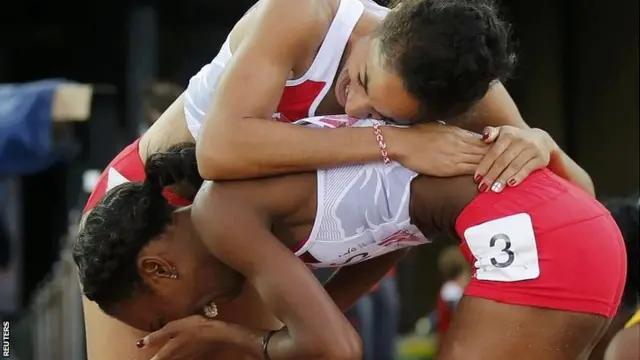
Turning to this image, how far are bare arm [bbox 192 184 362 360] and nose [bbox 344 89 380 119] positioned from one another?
0.20 meters

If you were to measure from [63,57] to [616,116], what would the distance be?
10.1ft

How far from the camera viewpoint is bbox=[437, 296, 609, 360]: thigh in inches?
60.0

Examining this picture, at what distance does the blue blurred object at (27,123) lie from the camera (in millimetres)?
3369

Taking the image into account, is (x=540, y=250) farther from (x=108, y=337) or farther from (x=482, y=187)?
(x=108, y=337)

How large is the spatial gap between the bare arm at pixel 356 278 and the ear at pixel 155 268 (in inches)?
13.9

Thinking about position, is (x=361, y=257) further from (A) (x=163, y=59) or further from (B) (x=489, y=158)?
(A) (x=163, y=59)

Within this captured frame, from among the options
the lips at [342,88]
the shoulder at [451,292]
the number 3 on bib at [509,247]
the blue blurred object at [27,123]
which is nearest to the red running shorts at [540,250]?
the number 3 on bib at [509,247]

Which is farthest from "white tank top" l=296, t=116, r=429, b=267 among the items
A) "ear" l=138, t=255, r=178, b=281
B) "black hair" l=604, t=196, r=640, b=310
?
"black hair" l=604, t=196, r=640, b=310

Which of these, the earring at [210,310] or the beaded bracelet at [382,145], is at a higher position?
the beaded bracelet at [382,145]

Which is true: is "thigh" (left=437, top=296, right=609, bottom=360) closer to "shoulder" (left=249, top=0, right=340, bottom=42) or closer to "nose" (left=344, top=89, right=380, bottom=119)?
"nose" (left=344, top=89, right=380, bottom=119)

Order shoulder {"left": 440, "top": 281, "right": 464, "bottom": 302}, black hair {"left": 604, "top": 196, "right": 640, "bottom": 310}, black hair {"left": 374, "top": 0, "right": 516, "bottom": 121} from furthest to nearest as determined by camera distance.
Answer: shoulder {"left": 440, "top": 281, "right": 464, "bottom": 302}
black hair {"left": 604, "top": 196, "right": 640, "bottom": 310}
black hair {"left": 374, "top": 0, "right": 516, "bottom": 121}

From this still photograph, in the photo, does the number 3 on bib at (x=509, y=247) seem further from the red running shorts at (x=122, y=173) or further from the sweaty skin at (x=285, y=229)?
the red running shorts at (x=122, y=173)

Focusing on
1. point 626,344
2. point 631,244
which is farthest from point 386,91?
point 631,244

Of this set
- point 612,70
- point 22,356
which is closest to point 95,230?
point 22,356
